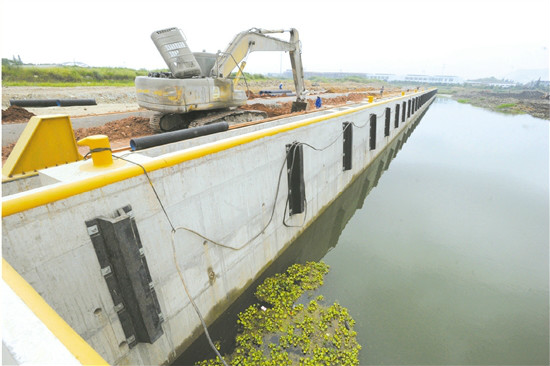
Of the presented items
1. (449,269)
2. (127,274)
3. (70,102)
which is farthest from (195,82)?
(449,269)

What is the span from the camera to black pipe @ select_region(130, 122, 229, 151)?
412 cm

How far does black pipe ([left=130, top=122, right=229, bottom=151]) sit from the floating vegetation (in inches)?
137

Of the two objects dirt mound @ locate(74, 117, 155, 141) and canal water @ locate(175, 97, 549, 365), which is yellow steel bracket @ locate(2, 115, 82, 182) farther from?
dirt mound @ locate(74, 117, 155, 141)

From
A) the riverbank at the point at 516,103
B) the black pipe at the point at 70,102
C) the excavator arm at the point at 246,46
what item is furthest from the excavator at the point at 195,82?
the riverbank at the point at 516,103

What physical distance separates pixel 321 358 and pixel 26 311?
4.10 m

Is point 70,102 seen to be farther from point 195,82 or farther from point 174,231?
point 174,231

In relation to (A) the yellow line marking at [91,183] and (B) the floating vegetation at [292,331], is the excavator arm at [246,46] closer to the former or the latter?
(A) the yellow line marking at [91,183]

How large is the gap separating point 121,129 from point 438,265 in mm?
11601

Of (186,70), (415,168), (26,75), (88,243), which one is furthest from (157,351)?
(26,75)

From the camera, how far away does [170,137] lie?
15.2 feet

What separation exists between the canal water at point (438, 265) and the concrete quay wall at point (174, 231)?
0.76 m

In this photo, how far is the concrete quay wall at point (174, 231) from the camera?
107 inches

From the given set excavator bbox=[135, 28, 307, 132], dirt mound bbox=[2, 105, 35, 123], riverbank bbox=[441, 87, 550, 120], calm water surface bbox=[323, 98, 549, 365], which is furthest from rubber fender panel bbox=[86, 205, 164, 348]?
riverbank bbox=[441, 87, 550, 120]

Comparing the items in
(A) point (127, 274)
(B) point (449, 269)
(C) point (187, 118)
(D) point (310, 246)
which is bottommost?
(B) point (449, 269)
